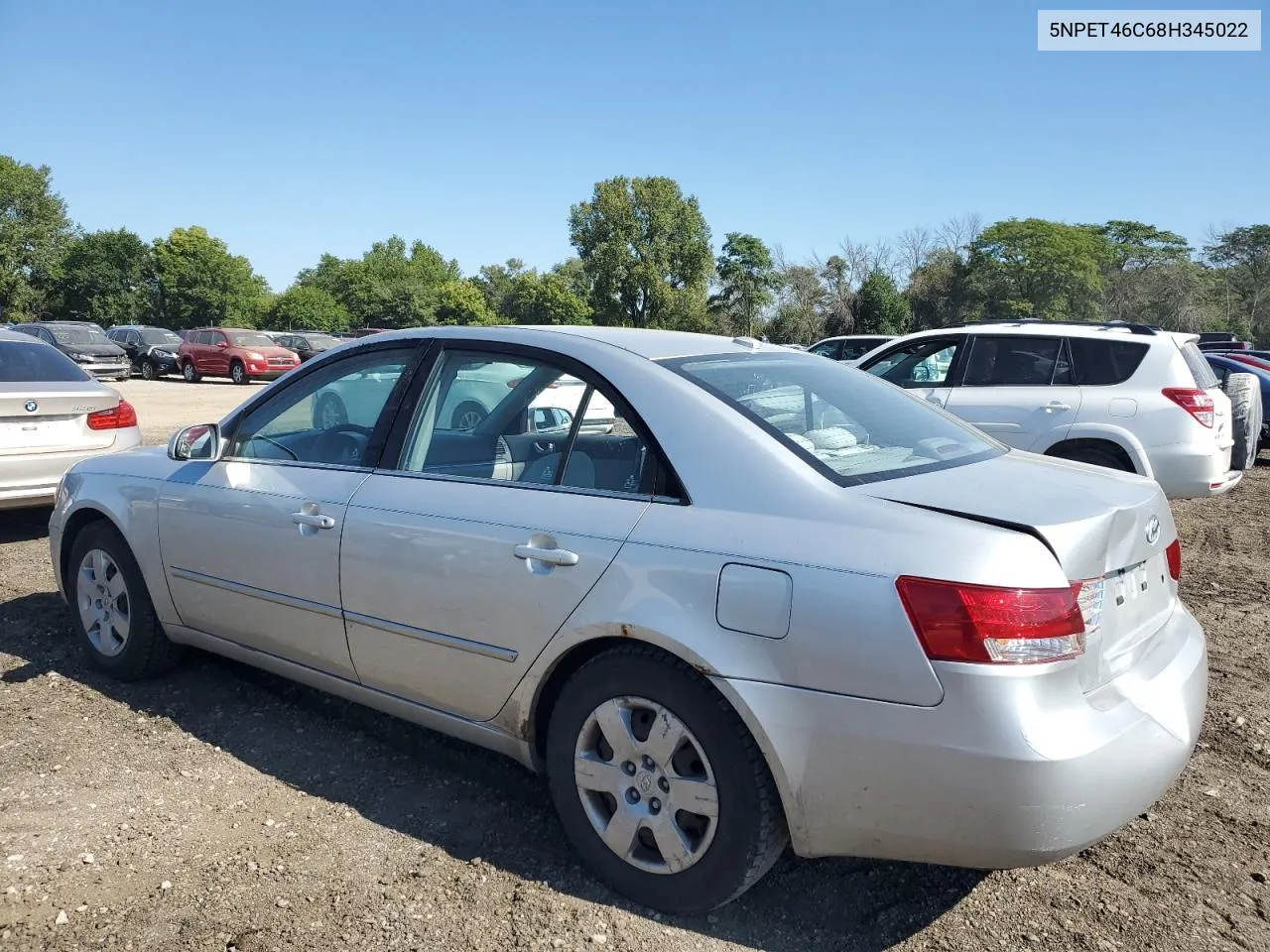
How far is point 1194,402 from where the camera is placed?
23.8 feet

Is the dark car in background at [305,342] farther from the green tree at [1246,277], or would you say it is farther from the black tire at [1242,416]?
the green tree at [1246,277]

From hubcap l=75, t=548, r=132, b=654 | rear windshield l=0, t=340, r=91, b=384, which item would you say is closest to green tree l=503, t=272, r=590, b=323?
rear windshield l=0, t=340, r=91, b=384

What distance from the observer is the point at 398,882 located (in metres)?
2.79

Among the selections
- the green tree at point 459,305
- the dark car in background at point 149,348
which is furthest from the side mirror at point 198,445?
the green tree at point 459,305

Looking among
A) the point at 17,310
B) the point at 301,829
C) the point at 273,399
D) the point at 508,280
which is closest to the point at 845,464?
the point at 301,829

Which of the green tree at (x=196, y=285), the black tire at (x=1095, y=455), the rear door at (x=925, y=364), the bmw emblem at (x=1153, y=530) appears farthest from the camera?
the green tree at (x=196, y=285)

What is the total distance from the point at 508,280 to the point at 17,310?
61732 mm

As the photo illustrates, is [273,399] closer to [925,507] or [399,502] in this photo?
[399,502]

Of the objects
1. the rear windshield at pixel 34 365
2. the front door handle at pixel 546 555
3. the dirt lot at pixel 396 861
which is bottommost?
the dirt lot at pixel 396 861

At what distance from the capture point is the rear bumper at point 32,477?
263 inches

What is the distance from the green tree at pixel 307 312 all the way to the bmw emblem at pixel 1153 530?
243ft

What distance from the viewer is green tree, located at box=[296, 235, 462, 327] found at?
80.5 metres

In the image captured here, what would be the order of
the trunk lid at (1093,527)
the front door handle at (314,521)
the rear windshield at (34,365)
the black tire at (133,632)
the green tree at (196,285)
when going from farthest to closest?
1. the green tree at (196,285)
2. the rear windshield at (34,365)
3. the black tire at (133,632)
4. the front door handle at (314,521)
5. the trunk lid at (1093,527)

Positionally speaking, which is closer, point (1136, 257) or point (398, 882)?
point (398, 882)
